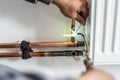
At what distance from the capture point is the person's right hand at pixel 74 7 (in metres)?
0.82

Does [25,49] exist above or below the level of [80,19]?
below

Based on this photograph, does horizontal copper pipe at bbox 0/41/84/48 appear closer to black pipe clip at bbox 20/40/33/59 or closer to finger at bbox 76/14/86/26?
black pipe clip at bbox 20/40/33/59

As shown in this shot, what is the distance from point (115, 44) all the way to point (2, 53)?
1.59 ft

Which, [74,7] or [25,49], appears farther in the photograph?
[25,49]

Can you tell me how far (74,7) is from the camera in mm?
819

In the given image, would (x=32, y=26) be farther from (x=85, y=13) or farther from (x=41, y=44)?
(x=85, y=13)

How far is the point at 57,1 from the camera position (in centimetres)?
83

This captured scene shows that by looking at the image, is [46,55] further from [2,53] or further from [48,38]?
[2,53]

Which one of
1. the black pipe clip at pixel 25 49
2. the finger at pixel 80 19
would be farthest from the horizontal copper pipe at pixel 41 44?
the finger at pixel 80 19

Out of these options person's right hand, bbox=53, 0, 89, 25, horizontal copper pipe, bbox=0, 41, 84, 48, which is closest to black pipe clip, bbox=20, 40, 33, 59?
horizontal copper pipe, bbox=0, 41, 84, 48

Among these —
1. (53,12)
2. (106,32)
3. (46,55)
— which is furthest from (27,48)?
(106,32)

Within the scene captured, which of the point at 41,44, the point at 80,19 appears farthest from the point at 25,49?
the point at 80,19

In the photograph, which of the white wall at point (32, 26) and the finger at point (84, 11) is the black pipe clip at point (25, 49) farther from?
the finger at point (84, 11)

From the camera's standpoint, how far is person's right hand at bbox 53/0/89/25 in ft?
2.70
